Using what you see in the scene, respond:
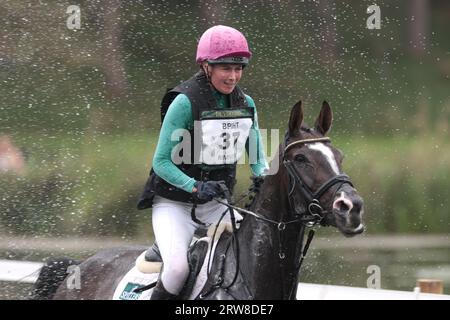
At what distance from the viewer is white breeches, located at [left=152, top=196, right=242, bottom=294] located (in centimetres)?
551

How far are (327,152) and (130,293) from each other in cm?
151

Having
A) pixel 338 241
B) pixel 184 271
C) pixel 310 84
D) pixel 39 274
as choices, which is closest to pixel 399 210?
pixel 338 241

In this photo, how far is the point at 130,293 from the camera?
19.5 ft

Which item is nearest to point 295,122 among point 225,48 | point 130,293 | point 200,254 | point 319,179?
point 319,179

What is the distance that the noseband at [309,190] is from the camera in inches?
198

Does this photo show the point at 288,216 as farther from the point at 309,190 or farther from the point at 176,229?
the point at 176,229

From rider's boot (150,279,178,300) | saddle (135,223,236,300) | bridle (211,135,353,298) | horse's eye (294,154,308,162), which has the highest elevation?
horse's eye (294,154,308,162)

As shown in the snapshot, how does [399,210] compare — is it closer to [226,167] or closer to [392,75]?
[392,75]

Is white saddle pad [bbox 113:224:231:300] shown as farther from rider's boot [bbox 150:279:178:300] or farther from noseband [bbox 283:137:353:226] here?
noseband [bbox 283:137:353:226]

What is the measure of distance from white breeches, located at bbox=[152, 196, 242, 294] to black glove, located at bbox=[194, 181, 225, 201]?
328 millimetres

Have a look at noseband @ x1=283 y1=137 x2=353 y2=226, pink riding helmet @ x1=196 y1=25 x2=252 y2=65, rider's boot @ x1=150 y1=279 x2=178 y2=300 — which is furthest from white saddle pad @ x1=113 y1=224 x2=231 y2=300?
pink riding helmet @ x1=196 y1=25 x2=252 y2=65

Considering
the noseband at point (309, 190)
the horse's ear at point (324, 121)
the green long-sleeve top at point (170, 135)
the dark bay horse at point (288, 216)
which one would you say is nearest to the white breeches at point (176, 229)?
the dark bay horse at point (288, 216)

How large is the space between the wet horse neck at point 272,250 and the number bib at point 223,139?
37 cm

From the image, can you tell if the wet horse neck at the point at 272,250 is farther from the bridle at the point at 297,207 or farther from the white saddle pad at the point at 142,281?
the white saddle pad at the point at 142,281
